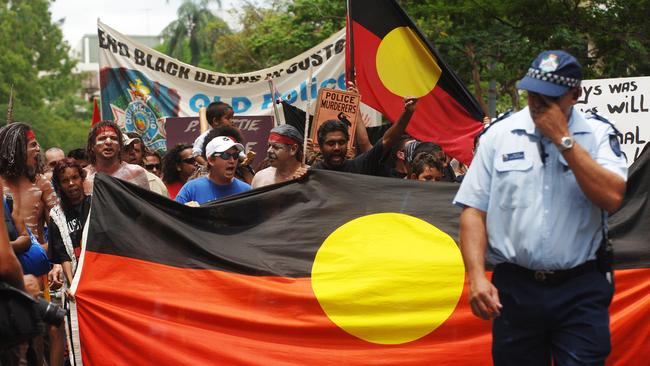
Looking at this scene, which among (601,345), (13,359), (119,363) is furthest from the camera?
(119,363)

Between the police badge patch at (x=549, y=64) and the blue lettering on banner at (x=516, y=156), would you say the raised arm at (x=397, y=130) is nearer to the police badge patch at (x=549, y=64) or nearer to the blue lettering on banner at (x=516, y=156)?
the blue lettering on banner at (x=516, y=156)

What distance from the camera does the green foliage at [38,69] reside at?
2352 inches

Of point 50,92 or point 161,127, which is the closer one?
point 161,127

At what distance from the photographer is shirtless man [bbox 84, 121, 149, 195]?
808 cm

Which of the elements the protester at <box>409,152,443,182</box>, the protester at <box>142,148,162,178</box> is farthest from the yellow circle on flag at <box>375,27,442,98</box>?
the protester at <box>142,148,162,178</box>

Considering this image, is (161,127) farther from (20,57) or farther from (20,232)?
(20,57)

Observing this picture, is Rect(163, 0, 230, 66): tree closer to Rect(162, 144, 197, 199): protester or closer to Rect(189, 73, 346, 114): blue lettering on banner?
Rect(189, 73, 346, 114): blue lettering on banner

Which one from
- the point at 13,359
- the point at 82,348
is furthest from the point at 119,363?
the point at 13,359

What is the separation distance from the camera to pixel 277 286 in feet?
22.2

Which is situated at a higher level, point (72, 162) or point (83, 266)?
point (72, 162)

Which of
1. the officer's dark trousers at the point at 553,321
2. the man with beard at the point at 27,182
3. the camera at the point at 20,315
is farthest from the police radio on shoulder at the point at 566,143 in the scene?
the man with beard at the point at 27,182

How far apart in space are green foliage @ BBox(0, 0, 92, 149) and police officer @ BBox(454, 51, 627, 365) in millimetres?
53697

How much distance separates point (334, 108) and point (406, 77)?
858 mm

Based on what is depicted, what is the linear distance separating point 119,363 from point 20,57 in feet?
182
